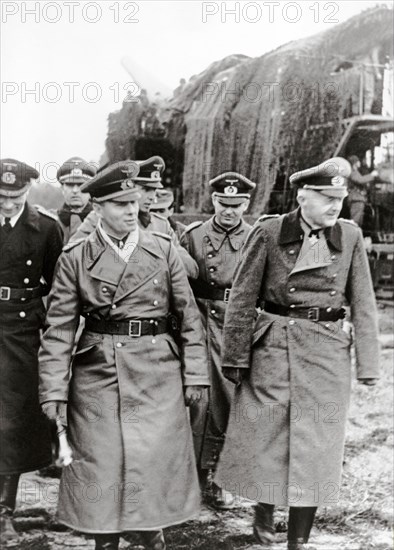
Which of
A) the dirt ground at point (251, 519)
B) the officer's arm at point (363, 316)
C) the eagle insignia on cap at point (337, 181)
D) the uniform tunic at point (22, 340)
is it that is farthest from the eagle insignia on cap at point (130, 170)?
the dirt ground at point (251, 519)

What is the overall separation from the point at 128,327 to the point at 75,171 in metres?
2.35

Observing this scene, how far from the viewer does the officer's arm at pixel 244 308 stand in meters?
3.79

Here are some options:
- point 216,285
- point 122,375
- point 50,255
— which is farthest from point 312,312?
point 50,255

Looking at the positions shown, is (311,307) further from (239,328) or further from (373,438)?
(373,438)

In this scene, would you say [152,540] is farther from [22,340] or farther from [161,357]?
[22,340]

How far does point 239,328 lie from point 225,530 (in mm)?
1271

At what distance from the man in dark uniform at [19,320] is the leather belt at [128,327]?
746 mm

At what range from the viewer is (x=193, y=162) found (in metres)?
13.1

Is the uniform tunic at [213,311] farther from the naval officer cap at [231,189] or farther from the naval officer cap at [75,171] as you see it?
the naval officer cap at [75,171]

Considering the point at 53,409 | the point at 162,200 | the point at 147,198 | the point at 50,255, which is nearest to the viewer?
the point at 53,409

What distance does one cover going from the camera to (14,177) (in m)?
3.96

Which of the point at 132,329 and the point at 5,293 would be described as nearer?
the point at 132,329

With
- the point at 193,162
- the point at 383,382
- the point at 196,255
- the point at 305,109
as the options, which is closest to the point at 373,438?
the point at 383,382

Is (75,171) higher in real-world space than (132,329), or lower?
higher
